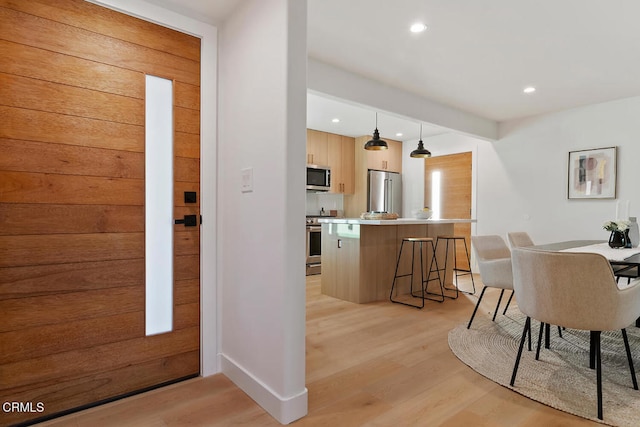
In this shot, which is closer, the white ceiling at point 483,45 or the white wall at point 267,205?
the white wall at point 267,205

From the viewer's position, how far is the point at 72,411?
1.81 metres

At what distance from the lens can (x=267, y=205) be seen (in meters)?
1.85

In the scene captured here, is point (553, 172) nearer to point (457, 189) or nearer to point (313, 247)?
point (457, 189)

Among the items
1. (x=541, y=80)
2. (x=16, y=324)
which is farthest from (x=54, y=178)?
(x=541, y=80)

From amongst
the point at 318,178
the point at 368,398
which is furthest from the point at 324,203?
the point at 368,398

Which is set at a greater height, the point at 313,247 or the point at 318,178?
the point at 318,178

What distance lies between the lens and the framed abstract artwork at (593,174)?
4484 mm

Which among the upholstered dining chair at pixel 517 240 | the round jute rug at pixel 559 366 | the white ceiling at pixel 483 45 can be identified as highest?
the white ceiling at pixel 483 45

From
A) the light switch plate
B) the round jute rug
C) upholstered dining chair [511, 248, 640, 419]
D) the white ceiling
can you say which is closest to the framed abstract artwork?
the white ceiling

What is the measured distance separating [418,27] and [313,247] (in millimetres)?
3819

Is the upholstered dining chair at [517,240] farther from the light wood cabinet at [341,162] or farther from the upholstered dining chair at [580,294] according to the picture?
the light wood cabinet at [341,162]

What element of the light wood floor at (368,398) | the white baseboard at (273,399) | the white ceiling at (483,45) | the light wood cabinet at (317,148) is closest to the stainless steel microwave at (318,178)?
the light wood cabinet at (317,148)

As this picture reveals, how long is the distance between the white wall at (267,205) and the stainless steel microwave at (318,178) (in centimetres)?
372

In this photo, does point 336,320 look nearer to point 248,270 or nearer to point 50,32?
point 248,270
